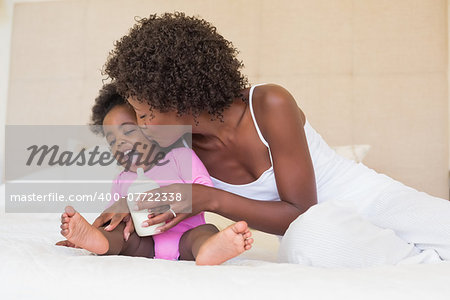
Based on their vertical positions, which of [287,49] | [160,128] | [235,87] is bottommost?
[160,128]

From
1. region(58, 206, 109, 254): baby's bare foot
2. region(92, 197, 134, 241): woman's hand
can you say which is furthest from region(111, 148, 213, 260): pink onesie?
region(58, 206, 109, 254): baby's bare foot

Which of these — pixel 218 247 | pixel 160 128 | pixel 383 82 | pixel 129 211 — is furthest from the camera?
pixel 383 82

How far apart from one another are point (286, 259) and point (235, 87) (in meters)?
0.48

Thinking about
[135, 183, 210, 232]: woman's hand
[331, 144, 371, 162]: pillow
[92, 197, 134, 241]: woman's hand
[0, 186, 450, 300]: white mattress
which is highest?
Result: [331, 144, 371, 162]: pillow

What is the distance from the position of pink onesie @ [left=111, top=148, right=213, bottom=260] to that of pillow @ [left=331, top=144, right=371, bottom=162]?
3.32ft

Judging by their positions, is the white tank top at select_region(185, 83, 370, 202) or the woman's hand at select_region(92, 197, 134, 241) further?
the white tank top at select_region(185, 83, 370, 202)

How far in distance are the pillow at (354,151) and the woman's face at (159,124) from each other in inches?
41.2

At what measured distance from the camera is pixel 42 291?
2.46ft

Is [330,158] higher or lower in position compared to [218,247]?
higher

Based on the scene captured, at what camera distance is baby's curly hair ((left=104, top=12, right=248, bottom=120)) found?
115 cm

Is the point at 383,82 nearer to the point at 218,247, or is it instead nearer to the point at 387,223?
the point at 387,223

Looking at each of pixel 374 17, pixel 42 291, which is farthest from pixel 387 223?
pixel 374 17

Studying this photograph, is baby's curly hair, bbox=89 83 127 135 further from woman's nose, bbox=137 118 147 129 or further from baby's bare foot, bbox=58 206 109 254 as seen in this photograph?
baby's bare foot, bbox=58 206 109 254

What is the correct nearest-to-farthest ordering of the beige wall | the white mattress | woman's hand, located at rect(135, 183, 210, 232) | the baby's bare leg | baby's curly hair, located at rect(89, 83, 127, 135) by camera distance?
the white mattress, woman's hand, located at rect(135, 183, 210, 232), the baby's bare leg, baby's curly hair, located at rect(89, 83, 127, 135), the beige wall
